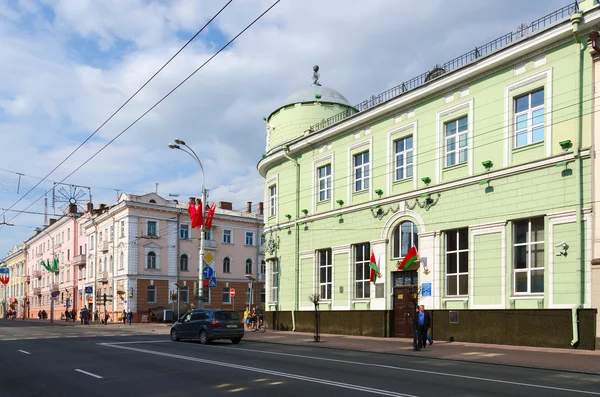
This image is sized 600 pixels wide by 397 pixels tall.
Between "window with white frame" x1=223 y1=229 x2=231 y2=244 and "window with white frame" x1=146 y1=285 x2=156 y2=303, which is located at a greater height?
"window with white frame" x1=223 y1=229 x2=231 y2=244

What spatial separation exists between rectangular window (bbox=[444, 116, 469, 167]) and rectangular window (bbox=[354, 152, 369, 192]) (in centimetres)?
555

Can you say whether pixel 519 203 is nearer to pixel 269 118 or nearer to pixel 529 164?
pixel 529 164

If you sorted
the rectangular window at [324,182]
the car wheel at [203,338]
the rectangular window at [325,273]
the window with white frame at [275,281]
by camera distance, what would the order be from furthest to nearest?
the window with white frame at [275,281]
the rectangular window at [324,182]
the rectangular window at [325,273]
the car wheel at [203,338]

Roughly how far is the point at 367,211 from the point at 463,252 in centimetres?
653

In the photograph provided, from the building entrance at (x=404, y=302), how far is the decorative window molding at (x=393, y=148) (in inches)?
154

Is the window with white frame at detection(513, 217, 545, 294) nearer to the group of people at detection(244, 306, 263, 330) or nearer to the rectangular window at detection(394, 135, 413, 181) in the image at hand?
the rectangular window at detection(394, 135, 413, 181)

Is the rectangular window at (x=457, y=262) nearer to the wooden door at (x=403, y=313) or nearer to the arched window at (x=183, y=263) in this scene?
the wooden door at (x=403, y=313)

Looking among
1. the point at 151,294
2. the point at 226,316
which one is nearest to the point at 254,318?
the point at 226,316

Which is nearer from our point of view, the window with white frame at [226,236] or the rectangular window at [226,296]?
the rectangular window at [226,296]

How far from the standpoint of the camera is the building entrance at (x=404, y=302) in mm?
27606

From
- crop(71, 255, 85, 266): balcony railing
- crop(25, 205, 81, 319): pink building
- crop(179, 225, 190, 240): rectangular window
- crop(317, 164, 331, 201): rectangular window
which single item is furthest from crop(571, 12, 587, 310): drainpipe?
crop(71, 255, 85, 266): balcony railing

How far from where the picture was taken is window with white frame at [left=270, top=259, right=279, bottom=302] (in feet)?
125

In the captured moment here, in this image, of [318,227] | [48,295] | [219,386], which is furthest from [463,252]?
[48,295]

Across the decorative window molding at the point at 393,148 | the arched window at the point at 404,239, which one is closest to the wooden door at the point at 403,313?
the arched window at the point at 404,239
